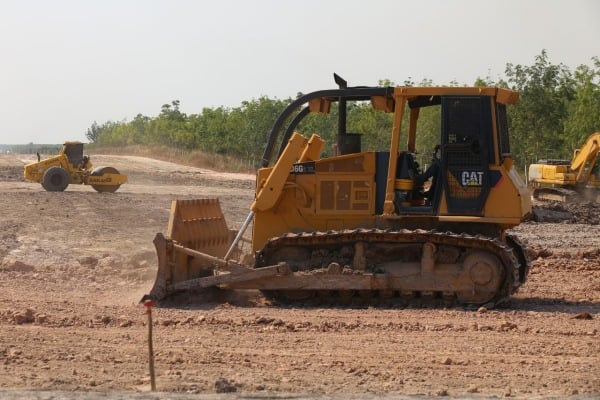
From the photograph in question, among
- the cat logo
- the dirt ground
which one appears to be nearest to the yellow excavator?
the dirt ground

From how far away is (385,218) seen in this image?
41.2ft

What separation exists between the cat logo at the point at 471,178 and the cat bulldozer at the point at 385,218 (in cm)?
1

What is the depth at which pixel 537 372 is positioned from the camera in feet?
29.1

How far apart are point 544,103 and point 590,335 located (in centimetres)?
3567

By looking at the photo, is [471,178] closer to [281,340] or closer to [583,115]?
[281,340]

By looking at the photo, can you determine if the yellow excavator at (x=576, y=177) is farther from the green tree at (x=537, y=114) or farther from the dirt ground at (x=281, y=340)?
the dirt ground at (x=281, y=340)

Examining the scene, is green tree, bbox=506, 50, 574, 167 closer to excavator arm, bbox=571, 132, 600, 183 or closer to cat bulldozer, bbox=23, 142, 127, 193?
excavator arm, bbox=571, 132, 600, 183

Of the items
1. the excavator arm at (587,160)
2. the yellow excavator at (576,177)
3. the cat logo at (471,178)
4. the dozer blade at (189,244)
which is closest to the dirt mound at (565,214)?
the yellow excavator at (576,177)

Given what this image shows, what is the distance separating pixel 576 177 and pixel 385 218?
23820mm

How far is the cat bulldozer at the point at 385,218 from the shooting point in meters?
12.3

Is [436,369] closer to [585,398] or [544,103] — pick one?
[585,398]

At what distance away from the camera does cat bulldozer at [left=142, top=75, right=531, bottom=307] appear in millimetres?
12281

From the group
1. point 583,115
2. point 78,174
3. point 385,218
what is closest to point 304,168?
point 385,218

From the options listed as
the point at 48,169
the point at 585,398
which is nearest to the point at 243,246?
the point at 585,398
